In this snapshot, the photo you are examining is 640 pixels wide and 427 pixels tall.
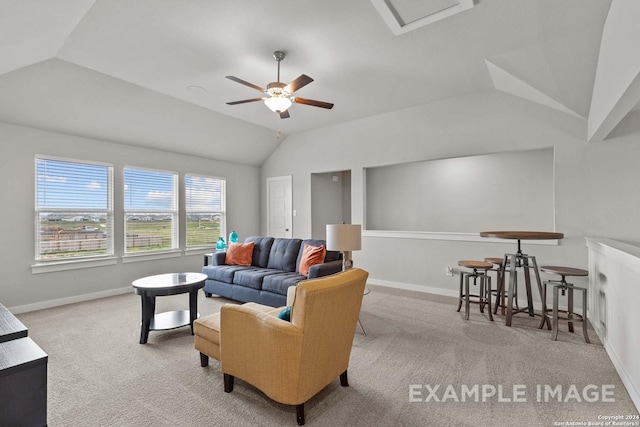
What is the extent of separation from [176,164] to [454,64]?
15.9 feet

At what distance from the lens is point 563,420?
1.86 m

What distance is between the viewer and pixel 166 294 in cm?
300

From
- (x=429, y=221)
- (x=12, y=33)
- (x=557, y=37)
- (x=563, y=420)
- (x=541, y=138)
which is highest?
(x=557, y=37)

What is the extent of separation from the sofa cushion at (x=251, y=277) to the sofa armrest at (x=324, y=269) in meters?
0.79

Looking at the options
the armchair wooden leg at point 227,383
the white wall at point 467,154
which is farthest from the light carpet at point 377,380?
the white wall at point 467,154

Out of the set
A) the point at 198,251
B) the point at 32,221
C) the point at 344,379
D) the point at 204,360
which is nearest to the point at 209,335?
the point at 204,360

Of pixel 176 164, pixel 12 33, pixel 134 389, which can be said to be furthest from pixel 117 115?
pixel 134 389

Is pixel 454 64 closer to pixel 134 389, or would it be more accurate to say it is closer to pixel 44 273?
pixel 134 389

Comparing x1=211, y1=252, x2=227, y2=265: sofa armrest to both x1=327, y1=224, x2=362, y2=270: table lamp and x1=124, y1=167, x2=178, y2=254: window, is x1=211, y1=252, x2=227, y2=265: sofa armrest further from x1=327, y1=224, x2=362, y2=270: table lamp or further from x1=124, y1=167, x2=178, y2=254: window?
x1=327, y1=224, x2=362, y2=270: table lamp

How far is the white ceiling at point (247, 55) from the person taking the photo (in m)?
2.50

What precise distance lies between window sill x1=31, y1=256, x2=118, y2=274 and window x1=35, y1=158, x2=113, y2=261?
0.09m

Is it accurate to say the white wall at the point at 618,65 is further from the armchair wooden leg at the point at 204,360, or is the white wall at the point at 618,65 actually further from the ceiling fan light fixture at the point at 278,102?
the armchair wooden leg at the point at 204,360

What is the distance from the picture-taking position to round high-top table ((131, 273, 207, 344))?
2975 millimetres

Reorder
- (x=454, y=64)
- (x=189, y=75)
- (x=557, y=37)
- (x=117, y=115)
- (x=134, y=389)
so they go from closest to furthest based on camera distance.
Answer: (x=134, y=389) → (x=557, y=37) → (x=454, y=64) → (x=189, y=75) → (x=117, y=115)
